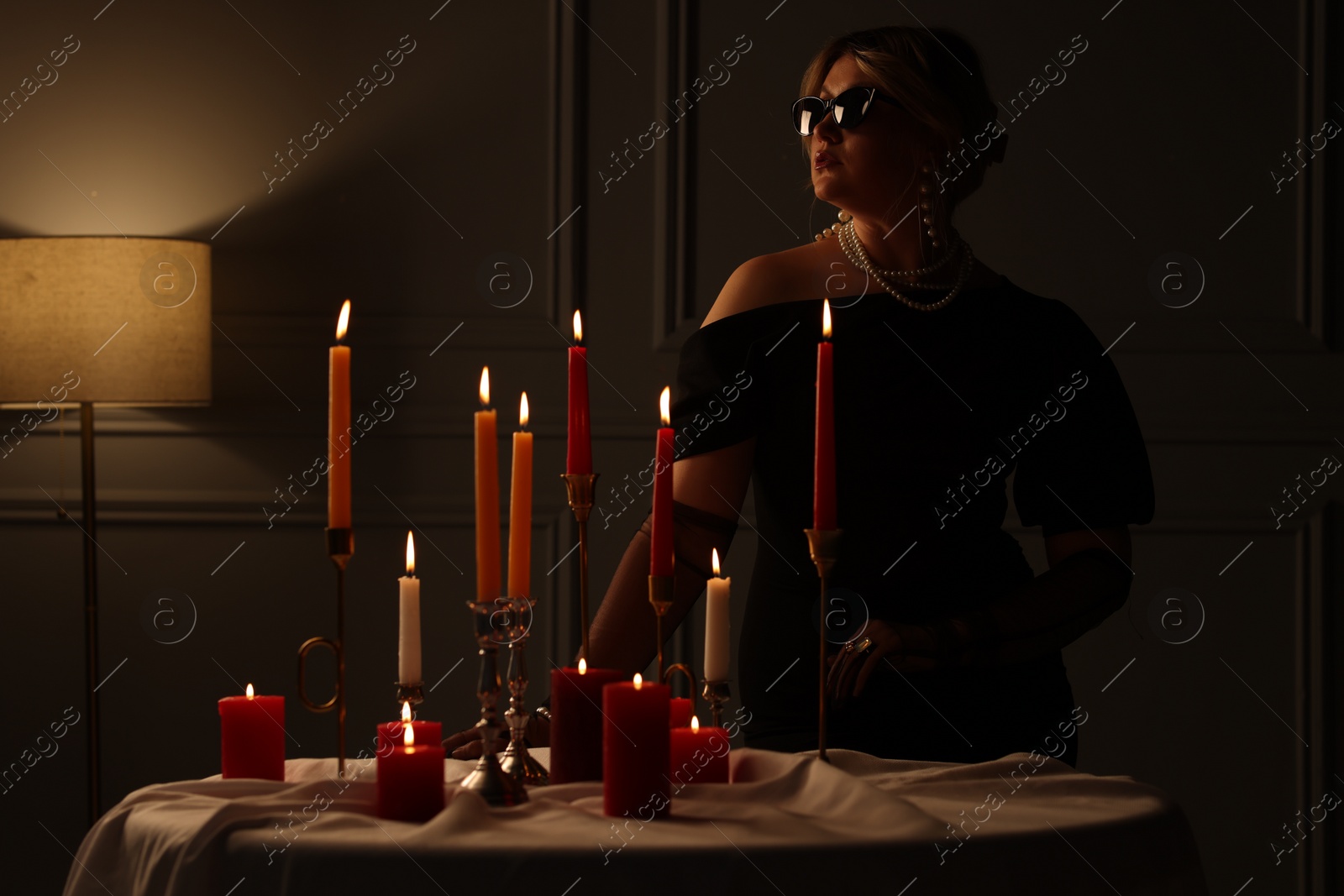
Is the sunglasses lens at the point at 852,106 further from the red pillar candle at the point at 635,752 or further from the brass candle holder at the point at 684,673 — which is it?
the red pillar candle at the point at 635,752

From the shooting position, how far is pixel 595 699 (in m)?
0.97

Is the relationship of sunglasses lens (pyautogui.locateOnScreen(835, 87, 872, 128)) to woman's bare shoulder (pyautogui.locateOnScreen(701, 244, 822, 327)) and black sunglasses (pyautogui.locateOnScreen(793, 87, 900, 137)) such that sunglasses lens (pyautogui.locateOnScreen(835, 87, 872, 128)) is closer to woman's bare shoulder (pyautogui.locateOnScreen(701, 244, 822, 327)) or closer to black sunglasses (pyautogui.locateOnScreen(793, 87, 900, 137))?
black sunglasses (pyautogui.locateOnScreen(793, 87, 900, 137))

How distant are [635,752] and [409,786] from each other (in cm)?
17

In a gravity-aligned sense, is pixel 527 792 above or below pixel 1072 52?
below

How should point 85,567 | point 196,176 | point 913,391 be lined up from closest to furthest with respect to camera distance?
point 913,391, point 85,567, point 196,176

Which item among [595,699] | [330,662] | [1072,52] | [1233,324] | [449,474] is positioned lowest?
[330,662]

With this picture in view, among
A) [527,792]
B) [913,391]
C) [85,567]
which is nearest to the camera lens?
[527,792]

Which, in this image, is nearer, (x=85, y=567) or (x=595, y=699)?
(x=595, y=699)

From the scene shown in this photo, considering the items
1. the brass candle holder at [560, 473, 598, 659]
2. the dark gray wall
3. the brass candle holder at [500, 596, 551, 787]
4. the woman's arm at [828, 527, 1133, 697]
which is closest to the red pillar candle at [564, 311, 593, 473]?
the brass candle holder at [560, 473, 598, 659]

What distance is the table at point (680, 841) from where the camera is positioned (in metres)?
0.76

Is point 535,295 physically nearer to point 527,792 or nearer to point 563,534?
point 563,534

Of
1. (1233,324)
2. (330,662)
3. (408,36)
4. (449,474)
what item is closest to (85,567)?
(330,662)

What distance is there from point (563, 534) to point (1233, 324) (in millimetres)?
1611

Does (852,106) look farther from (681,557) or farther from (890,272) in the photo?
(681,557)
